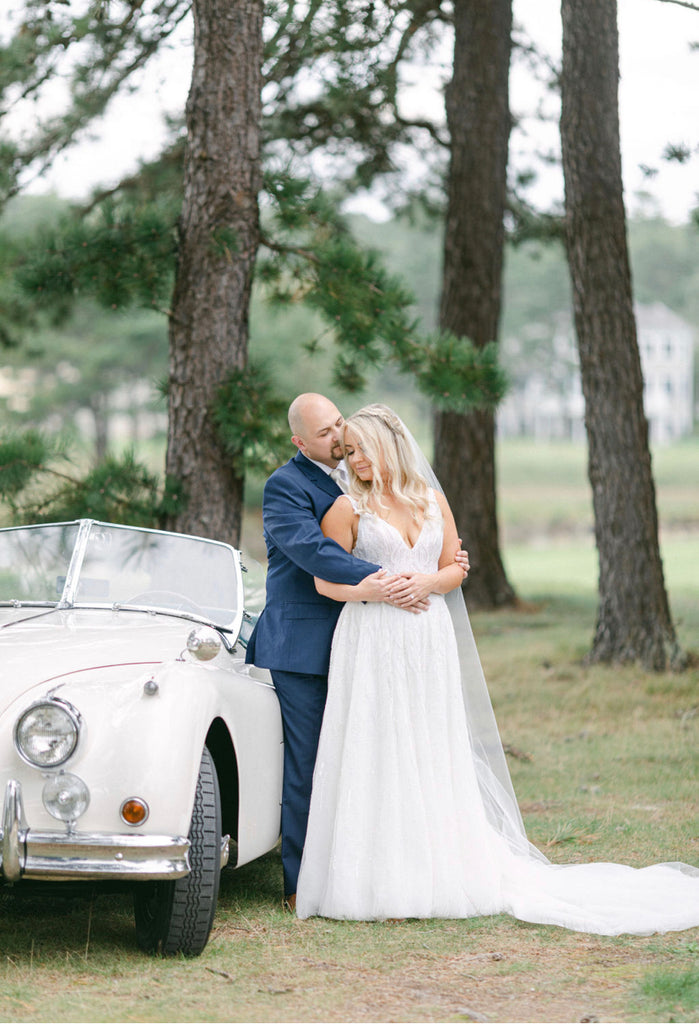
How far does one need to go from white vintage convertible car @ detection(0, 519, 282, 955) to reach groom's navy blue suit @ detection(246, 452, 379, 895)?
0.24 ft

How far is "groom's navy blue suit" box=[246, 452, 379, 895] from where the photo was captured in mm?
4504

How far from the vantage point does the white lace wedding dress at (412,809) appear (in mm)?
4289

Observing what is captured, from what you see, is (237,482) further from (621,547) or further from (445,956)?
(445,956)

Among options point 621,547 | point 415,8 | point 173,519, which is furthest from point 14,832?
point 415,8

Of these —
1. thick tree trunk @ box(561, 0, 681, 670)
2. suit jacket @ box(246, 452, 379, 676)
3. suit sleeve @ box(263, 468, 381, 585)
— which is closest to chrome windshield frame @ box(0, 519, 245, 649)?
suit jacket @ box(246, 452, 379, 676)

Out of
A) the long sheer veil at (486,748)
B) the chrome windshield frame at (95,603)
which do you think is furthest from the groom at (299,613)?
the long sheer veil at (486,748)

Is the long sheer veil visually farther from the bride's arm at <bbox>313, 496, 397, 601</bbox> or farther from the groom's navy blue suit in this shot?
the groom's navy blue suit

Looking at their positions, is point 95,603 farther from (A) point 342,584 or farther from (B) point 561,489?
(B) point 561,489

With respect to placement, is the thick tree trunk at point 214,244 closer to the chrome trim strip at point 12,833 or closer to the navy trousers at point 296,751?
the navy trousers at point 296,751

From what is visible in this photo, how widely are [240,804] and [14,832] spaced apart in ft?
3.11

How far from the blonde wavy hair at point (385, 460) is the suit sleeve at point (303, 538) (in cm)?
21

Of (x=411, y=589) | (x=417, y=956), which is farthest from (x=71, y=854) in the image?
(x=411, y=589)

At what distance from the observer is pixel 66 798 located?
3553 millimetres

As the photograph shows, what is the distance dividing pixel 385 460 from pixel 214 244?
349cm
